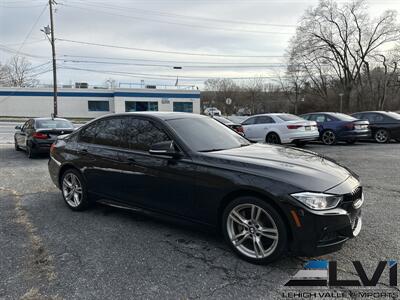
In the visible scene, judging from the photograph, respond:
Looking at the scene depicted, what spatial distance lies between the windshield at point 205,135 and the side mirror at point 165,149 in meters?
0.21

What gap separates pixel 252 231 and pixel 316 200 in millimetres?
746

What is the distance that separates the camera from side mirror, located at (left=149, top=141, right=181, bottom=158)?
12.2ft

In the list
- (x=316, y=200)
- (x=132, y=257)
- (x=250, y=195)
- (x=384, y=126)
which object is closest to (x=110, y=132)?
(x=132, y=257)

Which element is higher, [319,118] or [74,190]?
[319,118]

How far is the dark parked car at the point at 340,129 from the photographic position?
519 inches

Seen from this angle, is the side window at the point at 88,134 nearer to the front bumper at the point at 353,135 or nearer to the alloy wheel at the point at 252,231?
the alloy wheel at the point at 252,231

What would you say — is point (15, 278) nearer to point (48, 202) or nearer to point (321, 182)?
point (48, 202)

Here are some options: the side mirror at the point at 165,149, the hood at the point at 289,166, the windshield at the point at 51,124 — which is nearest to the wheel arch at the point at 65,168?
the side mirror at the point at 165,149

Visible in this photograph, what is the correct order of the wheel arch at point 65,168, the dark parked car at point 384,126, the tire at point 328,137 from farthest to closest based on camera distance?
the dark parked car at point 384,126 < the tire at point 328,137 < the wheel arch at point 65,168

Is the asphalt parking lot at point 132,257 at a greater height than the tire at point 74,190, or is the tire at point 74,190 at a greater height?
the tire at point 74,190

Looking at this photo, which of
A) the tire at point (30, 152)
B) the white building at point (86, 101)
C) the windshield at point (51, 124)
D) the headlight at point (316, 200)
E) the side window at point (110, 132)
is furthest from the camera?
the white building at point (86, 101)

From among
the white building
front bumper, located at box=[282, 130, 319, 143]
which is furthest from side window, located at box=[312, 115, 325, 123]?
A: the white building

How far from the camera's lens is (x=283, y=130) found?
12086 mm

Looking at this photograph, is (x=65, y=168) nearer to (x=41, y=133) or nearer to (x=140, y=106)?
(x=41, y=133)
